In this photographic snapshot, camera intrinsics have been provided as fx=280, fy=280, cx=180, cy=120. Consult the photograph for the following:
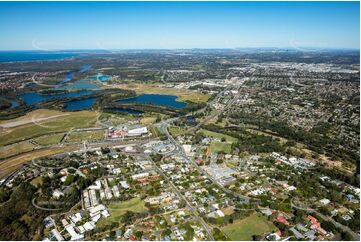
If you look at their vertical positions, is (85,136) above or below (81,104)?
below

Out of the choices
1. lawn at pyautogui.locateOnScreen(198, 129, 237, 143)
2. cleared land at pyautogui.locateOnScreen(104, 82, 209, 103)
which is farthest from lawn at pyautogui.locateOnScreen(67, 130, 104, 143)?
cleared land at pyautogui.locateOnScreen(104, 82, 209, 103)

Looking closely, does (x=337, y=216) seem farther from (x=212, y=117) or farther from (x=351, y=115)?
(x=351, y=115)

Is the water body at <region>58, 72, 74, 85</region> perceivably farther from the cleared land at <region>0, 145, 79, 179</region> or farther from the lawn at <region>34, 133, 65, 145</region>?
the cleared land at <region>0, 145, 79, 179</region>

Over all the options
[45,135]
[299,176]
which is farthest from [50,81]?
[299,176]

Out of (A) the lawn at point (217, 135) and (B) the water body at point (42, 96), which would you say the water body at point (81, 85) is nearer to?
(B) the water body at point (42, 96)

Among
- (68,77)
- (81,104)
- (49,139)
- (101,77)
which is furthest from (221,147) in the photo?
(68,77)

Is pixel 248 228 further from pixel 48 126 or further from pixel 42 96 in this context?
pixel 42 96
